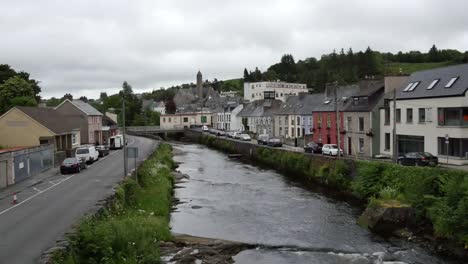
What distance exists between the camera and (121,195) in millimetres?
28938

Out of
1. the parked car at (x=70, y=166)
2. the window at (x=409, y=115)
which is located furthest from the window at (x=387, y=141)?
the parked car at (x=70, y=166)

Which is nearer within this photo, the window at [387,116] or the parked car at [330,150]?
the window at [387,116]

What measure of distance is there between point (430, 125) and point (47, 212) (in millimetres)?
35269

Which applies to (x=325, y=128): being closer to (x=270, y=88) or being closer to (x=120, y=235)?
(x=120, y=235)

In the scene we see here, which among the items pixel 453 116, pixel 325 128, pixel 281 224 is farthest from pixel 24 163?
pixel 325 128

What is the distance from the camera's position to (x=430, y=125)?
45.8m

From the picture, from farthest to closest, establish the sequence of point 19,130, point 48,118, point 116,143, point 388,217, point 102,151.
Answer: point 116,143 → point 102,151 → point 48,118 → point 19,130 → point 388,217

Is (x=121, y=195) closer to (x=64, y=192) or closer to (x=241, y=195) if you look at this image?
(x=64, y=192)

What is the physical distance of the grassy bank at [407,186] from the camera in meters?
26.0

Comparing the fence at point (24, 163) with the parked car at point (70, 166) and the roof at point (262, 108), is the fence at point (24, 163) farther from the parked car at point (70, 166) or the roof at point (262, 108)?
the roof at point (262, 108)

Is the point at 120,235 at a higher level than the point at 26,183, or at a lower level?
higher

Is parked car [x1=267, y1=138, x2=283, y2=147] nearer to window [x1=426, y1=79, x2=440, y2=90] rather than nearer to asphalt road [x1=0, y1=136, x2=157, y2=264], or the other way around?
window [x1=426, y1=79, x2=440, y2=90]

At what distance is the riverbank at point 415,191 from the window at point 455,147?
8900 mm

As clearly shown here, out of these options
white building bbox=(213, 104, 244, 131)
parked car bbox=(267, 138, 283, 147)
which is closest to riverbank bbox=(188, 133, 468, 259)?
parked car bbox=(267, 138, 283, 147)
